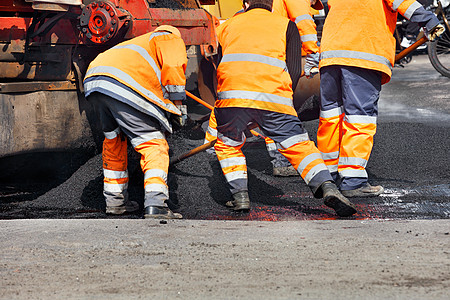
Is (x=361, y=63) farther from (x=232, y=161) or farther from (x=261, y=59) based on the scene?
(x=232, y=161)

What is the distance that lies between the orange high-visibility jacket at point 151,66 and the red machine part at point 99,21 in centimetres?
51

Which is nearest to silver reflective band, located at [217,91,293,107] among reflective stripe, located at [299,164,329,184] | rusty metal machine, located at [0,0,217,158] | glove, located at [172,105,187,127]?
glove, located at [172,105,187,127]

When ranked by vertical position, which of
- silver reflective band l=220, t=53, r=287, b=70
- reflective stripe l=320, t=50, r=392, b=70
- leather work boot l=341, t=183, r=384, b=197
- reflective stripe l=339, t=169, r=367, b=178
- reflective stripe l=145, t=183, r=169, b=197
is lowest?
leather work boot l=341, t=183, r=384, b=197

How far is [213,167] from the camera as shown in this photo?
533 centimetres

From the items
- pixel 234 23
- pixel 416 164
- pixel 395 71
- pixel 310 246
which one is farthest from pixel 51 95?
pixel 395 71

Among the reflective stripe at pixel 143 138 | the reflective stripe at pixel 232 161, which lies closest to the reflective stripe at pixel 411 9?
the reflective stripe at pixel 232 161

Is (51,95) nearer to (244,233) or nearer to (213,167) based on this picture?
(213,167)

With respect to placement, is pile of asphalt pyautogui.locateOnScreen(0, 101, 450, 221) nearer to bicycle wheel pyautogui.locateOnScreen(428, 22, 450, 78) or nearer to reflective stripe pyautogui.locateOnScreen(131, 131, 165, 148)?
reflective stripe pyautogui.locateOnScreen(131, 131, 165, 148)

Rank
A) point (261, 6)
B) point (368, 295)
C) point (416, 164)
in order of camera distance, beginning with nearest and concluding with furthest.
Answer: point (368, 295) → point (261, 6) → point (416, 164)

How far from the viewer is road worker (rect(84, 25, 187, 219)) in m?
3.89

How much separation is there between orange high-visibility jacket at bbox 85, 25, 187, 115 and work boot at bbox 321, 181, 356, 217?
108 centimetres

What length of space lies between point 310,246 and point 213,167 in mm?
2532

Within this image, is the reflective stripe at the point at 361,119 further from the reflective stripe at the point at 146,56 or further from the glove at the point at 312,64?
the reflective stripe at the point at 146,56

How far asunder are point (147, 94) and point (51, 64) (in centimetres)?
106
